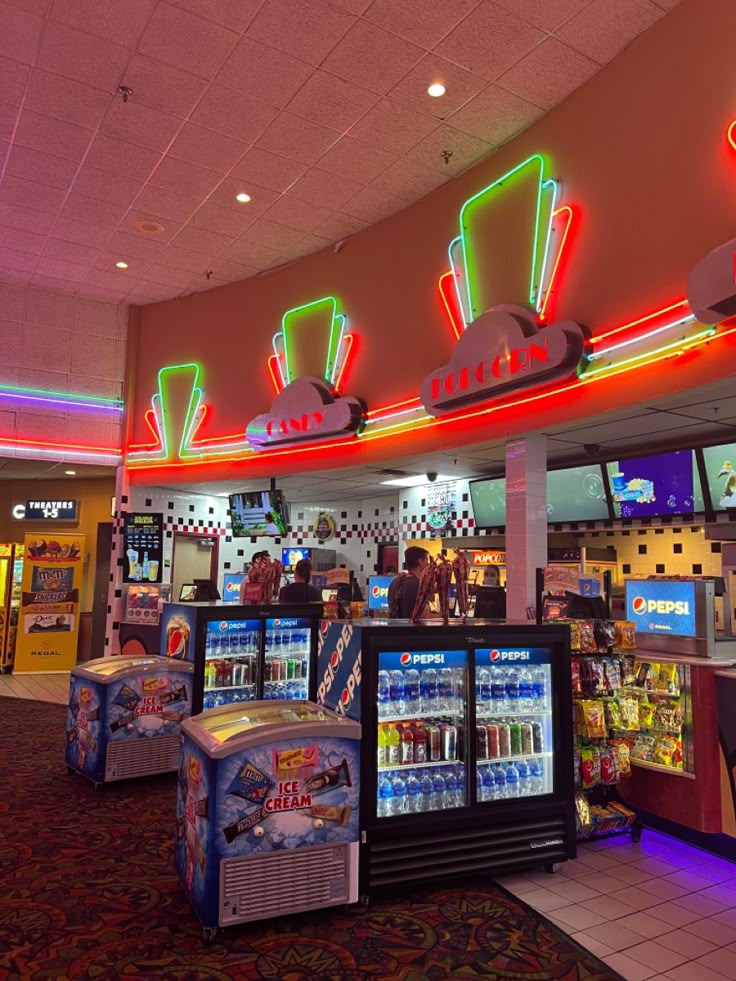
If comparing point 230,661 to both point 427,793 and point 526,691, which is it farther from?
point 526,691

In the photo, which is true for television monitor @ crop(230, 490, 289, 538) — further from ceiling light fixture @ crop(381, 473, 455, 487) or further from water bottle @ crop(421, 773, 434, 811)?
water bottle @ crop(421, 773, 434, 811)

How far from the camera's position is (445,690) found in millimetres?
3969

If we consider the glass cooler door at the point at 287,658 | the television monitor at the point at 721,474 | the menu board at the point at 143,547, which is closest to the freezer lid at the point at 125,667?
the glass cooler door at the point at 287,658

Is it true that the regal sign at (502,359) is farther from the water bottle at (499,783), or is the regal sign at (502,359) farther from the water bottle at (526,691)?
the water bottle at (499,783)

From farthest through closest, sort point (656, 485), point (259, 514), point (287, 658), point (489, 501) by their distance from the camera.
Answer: point (259, 514)
point (489, 501)
point (656, 485)
point (287, 658)

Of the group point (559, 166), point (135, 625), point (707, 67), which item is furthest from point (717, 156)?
point (135, 625)

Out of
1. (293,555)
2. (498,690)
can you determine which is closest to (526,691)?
(498,690)

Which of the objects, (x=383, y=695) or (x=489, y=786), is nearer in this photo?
(x=383, y=695)

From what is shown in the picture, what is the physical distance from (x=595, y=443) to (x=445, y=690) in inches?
157

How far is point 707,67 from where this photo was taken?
4965mm

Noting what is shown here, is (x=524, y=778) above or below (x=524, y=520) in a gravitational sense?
below

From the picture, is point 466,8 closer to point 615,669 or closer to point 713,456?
point 713,456

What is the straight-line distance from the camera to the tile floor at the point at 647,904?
299cm

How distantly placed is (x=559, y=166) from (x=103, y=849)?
625 cm
